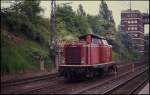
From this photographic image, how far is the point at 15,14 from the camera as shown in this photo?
126 ft

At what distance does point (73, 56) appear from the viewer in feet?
92.0

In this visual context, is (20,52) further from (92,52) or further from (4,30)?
(92,52)

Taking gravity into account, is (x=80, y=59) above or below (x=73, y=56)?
below

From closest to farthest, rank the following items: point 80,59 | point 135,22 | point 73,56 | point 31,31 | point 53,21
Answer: point 80,59 → point 73,56 → point 53,21 → point 31,31 → point 135,22

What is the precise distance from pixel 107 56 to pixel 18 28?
1146cm

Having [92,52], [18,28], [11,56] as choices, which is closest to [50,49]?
[18,28]

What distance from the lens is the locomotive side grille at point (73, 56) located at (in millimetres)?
27906

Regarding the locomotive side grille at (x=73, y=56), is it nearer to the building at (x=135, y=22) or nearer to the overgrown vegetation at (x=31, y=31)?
the overgrown vegetation at (x=31, y=31)

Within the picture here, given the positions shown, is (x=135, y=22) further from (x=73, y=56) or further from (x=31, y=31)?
(x=73, y=56)

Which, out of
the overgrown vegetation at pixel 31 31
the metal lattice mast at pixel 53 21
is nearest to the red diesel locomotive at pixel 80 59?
the overgrown vegetation at pixel 31 31

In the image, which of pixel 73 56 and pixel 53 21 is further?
pixel 53 21

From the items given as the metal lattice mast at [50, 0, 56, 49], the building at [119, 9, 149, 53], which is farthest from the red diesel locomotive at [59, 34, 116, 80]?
the building at [119, 9, 149, 53]

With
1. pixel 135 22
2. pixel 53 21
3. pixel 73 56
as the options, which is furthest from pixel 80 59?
pixel 135 22

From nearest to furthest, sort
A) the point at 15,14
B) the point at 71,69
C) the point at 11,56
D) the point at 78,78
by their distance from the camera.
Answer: the point at 71,69
the point at 78,78
the point at 11,56
the point at 15,14
